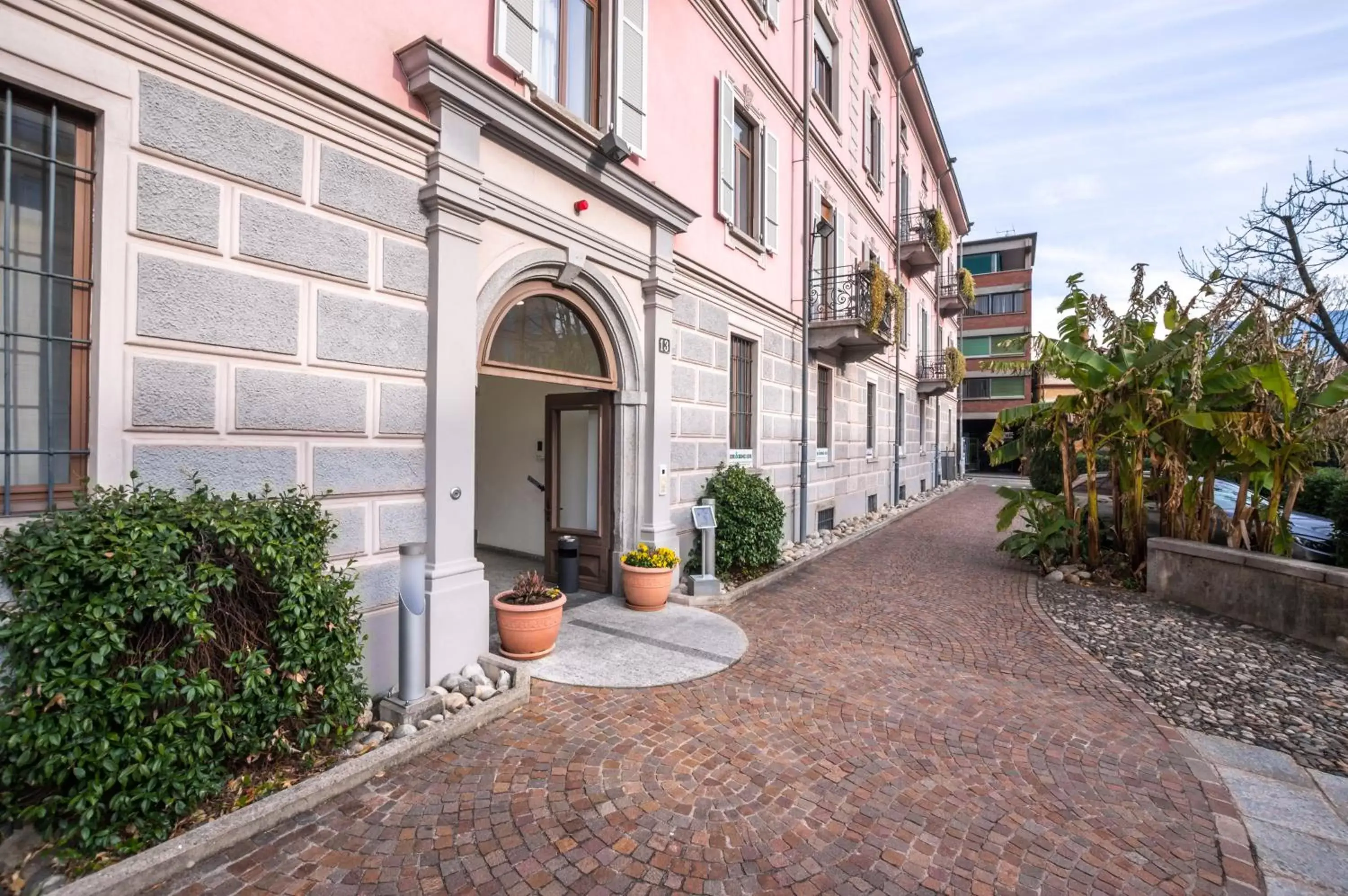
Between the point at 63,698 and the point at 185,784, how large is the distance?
66cm

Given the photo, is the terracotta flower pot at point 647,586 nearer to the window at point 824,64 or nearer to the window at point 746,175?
the window at point 746,175

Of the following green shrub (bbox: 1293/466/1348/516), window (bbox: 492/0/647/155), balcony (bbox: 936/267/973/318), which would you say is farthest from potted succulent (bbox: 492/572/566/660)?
balcony (bbox: 936/267/973/318)

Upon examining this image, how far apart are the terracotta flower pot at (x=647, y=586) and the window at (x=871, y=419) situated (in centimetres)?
1079

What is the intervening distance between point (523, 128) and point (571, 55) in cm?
182

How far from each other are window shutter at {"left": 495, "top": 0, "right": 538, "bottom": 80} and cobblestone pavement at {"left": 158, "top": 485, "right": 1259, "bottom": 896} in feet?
17.2

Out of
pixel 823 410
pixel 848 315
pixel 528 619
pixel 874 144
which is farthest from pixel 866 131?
pixel 528 619

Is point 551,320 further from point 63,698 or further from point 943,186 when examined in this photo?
point 943,186

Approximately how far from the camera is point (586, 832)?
306 centimetres

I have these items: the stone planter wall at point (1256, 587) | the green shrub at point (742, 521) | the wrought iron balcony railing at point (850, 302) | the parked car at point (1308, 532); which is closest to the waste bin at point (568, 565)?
the green shrub at point (742, 521)

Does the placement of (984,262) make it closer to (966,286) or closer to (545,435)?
(966,286)

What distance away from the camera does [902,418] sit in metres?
19.8

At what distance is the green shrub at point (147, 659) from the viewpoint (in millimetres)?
2611

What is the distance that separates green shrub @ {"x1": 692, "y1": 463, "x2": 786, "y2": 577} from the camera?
8547mm

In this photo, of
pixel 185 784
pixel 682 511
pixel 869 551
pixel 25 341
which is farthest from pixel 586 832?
pixel 869 551
